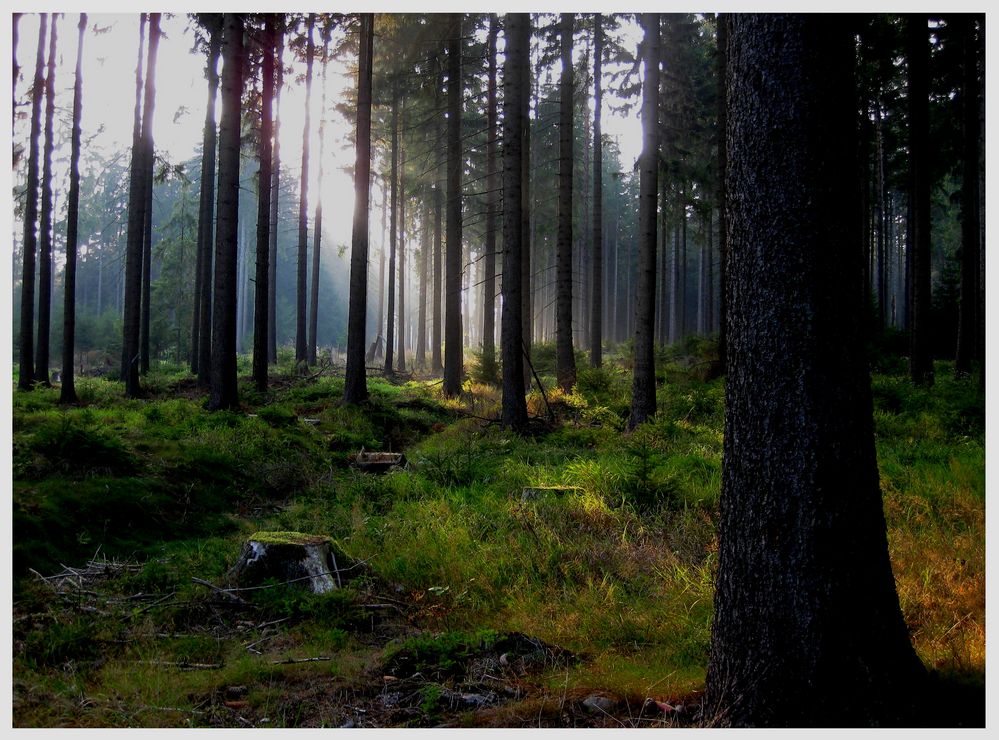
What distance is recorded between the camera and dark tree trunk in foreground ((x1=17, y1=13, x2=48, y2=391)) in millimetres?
15000

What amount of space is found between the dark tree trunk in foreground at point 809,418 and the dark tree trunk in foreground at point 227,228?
451 inches

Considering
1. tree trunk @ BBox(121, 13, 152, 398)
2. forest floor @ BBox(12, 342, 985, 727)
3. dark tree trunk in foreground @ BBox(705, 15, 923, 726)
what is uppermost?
tree trunk @ BBox(121, 13, 152, 398)

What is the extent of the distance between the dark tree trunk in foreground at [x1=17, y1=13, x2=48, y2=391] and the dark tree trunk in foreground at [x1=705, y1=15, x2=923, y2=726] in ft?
56.6

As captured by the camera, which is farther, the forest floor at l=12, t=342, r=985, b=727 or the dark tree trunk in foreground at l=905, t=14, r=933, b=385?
the dark tree trunk in foreground at l=905, t=14, r=933, b=385

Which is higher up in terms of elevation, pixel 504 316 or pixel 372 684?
pixel 504 316

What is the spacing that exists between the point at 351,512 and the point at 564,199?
32.8ft

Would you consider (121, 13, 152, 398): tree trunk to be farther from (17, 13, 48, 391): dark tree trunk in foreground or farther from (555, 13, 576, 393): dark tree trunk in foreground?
(555, 13, 576, 393): dark tree trunk in foreground

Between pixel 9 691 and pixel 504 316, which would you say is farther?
pixel 504 316

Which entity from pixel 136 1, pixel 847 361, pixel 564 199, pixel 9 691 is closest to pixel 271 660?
pixel 9 691

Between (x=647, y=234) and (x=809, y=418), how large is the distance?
354 inches

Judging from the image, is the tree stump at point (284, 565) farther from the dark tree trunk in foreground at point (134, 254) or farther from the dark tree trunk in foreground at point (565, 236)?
the dark tree trunk in foreground at point (134, 254)

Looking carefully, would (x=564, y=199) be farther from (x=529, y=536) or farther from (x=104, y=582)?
(x=104, y=582)

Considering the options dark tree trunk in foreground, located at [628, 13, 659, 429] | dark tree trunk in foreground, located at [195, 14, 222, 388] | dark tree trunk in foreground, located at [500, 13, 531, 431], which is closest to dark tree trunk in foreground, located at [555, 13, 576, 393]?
dark tree trunk in foreground, located at [628, 13, 659, 429]

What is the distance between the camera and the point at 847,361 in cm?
282
